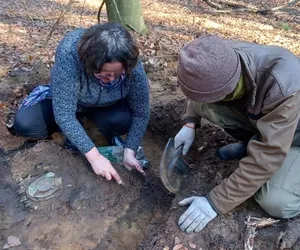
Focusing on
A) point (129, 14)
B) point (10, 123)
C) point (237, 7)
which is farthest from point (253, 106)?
point (237, 7)

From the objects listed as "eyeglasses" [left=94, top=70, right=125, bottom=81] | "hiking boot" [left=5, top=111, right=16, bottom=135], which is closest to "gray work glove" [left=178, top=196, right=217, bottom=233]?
"eyeglasses" [left=94, top=70, right=125, bottom=81]

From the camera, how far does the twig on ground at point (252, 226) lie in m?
2.19

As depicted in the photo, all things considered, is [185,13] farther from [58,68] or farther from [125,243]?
[125,243]

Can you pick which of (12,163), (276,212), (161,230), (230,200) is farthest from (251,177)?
(12,163)

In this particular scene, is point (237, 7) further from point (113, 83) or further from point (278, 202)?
point (278, 202)

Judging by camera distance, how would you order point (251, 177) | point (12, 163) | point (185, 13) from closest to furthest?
1. point (251, 177)
2. point (12, 163)
3. point (185, 13)

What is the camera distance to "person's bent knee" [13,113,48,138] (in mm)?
2875

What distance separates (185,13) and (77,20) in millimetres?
1615

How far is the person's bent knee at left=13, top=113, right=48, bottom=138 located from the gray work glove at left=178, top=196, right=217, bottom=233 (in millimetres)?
1348

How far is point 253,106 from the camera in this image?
212 cm

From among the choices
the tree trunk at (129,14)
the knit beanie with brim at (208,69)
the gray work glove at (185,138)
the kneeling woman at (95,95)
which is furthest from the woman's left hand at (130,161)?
the tree trunk at (129,14)

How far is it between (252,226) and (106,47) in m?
1.29

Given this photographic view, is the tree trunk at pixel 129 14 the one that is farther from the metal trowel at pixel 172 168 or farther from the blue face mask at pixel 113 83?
the metal trowel at pixel 172 168

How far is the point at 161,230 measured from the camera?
226 cm
